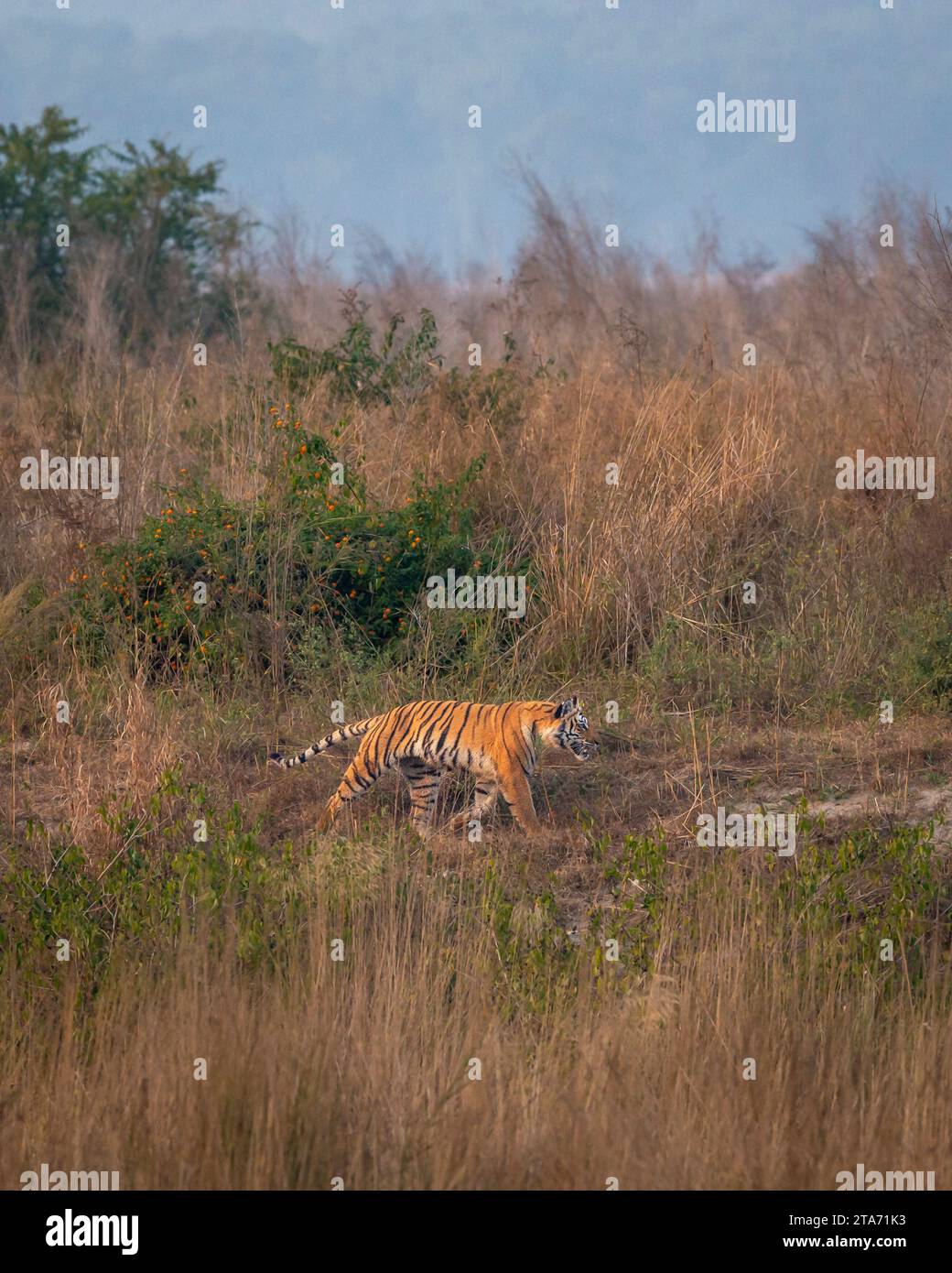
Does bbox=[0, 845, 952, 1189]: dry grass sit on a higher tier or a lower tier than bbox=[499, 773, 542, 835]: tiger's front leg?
lower

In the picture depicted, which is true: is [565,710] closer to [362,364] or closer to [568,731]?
[568,731]

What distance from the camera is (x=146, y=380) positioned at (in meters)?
10.9

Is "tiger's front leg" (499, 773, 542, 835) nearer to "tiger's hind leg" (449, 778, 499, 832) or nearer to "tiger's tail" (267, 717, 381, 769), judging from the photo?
"tiger's hind leg" (449, 778, 499, 832)

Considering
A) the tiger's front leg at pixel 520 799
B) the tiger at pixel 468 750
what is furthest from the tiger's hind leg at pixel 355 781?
the tiger's front leg at pixel 520 799

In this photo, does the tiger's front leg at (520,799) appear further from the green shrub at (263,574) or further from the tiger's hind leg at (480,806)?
the green shrub at (263,574)

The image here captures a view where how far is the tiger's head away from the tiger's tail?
2.78ft

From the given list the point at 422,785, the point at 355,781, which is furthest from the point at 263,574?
the point at 422,785

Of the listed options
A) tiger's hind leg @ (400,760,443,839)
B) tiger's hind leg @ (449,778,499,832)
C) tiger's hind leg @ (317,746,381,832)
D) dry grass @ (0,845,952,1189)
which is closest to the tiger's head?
tiger's hind leg @ (449,778,499,832)

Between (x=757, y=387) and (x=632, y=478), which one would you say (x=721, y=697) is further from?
(x=757, y=387)

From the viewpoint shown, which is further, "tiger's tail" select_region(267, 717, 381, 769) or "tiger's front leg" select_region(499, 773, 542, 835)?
"tiger's tail" select_region(267, 717, 381, 769)

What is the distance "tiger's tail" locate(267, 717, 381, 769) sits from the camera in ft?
21.5

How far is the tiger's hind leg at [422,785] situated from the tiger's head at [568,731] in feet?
1.81

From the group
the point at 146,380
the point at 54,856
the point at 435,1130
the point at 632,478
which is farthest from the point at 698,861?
the point at 146,380
